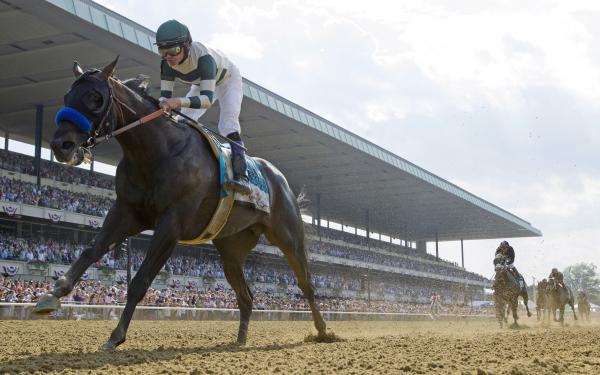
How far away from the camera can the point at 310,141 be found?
44.0 m

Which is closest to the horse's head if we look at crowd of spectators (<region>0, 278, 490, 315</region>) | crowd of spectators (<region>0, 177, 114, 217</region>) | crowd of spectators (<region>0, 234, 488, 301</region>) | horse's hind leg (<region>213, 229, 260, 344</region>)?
horse's hind leg (<region>213, 229, 260, 344</region>)

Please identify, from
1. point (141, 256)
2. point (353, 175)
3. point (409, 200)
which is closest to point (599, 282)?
point (409, 200)

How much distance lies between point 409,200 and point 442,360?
193 feet

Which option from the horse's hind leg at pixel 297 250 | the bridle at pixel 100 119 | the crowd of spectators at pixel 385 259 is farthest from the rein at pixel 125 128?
the crowd of spectators at pixel 385 259

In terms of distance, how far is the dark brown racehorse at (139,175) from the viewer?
6.18 meters

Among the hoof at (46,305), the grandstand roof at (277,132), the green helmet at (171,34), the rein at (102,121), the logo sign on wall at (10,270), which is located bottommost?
the hoof at (46,305)

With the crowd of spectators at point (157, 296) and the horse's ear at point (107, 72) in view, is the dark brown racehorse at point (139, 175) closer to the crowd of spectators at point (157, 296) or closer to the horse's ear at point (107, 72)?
the horse's ear at point (107, 72)

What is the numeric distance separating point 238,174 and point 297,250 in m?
1.74

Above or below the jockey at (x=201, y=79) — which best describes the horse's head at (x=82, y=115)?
below

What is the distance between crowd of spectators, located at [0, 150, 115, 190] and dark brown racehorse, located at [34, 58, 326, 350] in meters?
28.4

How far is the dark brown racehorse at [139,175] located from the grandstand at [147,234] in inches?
602

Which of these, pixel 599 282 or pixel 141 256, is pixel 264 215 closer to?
pixel 141 256

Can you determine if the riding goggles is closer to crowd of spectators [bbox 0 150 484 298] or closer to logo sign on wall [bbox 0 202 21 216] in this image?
crowd of spectators [bbox 0 150 484 298]

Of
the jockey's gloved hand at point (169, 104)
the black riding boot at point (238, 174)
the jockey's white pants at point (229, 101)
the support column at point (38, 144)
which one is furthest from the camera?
the support column at point (38, 144)
